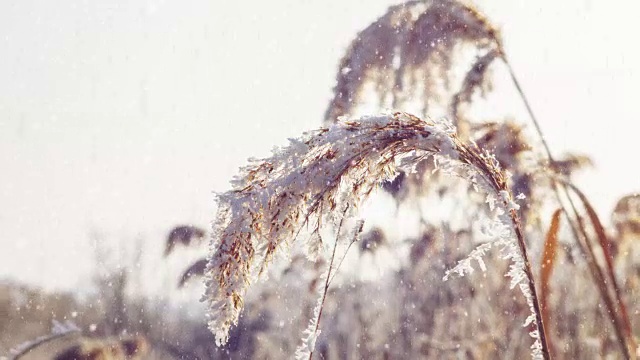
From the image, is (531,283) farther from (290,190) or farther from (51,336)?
(51,336)

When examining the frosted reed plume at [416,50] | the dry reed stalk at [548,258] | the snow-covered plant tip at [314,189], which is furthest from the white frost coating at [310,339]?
the frosted reed plume at [416,50]

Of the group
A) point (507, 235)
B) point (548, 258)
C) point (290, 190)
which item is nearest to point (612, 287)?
point (548, 258)

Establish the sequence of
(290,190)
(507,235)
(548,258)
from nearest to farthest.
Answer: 1. (290,190)
2. (507,235)
3. (548,258)

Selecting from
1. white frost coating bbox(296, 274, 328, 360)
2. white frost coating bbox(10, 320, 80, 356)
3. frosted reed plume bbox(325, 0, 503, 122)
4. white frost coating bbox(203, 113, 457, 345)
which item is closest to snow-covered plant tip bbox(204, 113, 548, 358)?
white frost coating bbox(203, 113, 457, 345)

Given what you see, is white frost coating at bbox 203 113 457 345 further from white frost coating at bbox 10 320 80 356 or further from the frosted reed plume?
white frost coating at bbox 10 320 80 356

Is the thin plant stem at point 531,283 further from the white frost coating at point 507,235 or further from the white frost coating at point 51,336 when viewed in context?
the white frost coating at point 51,336

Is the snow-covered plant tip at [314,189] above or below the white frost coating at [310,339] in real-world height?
above

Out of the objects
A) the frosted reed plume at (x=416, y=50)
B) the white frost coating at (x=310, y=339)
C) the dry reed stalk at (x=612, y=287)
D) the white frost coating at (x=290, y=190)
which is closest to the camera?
the white frost coating at (x=290, y=190)

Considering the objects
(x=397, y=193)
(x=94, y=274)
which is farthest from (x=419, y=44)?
(x=94, y=274)

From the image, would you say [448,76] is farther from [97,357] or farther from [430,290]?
[430,290]
